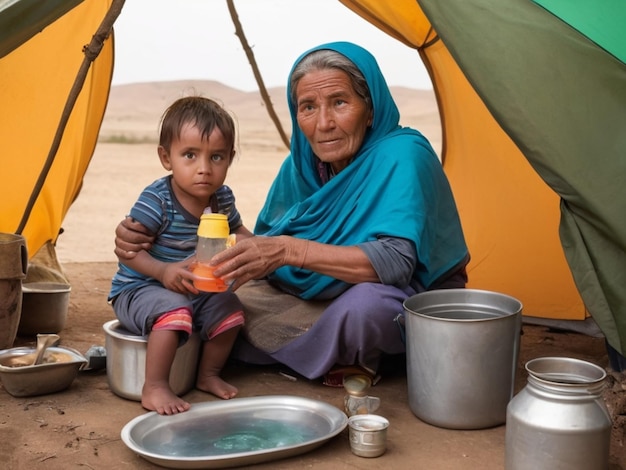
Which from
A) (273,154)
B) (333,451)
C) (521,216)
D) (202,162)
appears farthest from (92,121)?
(273,154)

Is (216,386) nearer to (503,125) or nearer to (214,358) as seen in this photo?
(214,358)

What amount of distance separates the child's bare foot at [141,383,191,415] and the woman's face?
1.15 metres

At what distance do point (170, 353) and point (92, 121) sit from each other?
2.20 meters

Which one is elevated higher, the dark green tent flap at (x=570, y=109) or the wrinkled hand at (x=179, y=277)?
the dark green tent flap at (x=570, y=109)

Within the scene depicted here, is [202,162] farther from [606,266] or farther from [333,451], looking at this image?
[606,266]

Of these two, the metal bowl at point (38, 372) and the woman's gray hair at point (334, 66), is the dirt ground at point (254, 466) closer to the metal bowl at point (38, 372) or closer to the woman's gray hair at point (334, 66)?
the metal bowl at point (38, 372)

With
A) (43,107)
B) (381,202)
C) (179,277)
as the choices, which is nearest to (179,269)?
(179,277)

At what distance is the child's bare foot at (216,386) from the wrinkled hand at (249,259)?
1.48 feet

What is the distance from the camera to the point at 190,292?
3.22 metres

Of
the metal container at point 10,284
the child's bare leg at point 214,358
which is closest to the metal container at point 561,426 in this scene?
the child's bare leg at point 214,358

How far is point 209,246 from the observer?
10.2 ft

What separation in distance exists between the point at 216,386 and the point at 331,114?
1.17 m

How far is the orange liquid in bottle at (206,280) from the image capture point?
306cm

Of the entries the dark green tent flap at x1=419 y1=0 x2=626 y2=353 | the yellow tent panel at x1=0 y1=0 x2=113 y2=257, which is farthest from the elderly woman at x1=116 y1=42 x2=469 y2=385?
the yellow tent panel at x1=0 y1=0 x2=113 y2=257
